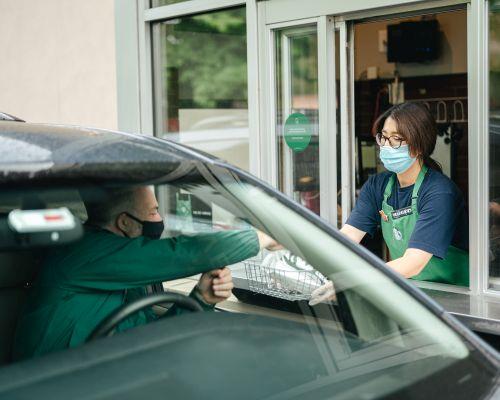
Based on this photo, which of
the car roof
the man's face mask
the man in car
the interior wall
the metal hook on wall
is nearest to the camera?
the car roof

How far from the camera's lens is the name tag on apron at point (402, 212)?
4.53 meters

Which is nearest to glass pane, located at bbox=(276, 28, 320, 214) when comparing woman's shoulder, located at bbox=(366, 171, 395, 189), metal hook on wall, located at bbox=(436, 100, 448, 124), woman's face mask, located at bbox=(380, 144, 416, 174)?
woman's shoulder, located at bbox=(366, 171, 395, 189)

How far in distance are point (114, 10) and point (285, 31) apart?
5.99 feet

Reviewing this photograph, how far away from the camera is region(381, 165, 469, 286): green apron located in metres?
4.52

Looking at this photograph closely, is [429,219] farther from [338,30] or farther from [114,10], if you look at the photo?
[114,10]

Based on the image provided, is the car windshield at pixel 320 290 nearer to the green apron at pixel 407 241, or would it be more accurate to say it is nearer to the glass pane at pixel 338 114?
the green apron at pixel 407 241

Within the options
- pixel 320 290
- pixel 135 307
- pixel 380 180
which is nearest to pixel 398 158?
pixel 380 180

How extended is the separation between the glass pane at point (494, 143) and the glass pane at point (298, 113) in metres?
1.28

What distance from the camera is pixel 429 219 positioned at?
14.1 feet

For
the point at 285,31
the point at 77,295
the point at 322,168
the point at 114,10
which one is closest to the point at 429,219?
the point at 322,168

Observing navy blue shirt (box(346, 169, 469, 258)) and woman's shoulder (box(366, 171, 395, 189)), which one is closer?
navy blue shirt (box(346, 169, 469, 258))

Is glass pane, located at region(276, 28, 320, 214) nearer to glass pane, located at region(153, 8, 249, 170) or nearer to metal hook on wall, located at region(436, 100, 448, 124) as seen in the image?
glass pane, located at region(153, 8, 249, 170)

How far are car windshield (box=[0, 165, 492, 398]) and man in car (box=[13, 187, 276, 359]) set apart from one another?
0.01 m

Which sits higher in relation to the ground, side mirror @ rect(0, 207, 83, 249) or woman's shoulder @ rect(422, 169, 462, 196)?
side mirror @ rect(0, 207, 83, 249)
